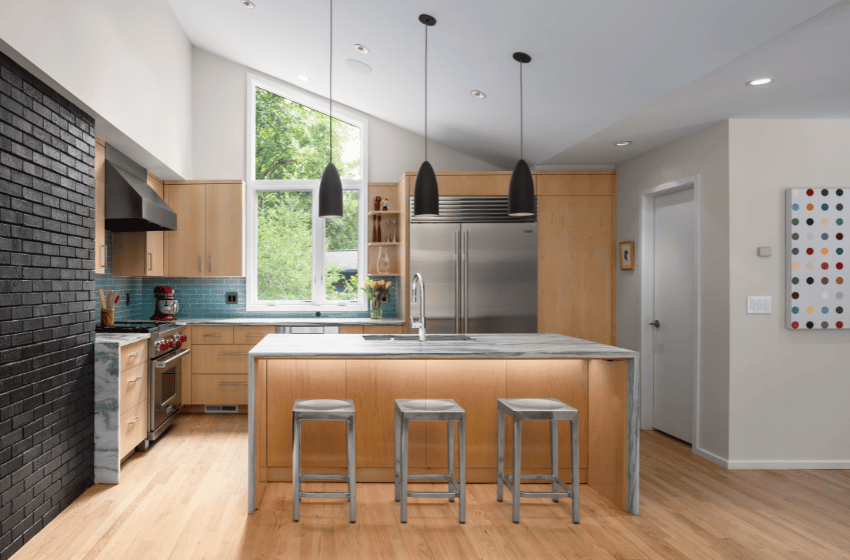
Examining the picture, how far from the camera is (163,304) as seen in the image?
203 inches

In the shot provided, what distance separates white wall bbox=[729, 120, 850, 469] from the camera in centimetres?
362

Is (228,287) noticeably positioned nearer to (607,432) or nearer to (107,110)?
(107,110)

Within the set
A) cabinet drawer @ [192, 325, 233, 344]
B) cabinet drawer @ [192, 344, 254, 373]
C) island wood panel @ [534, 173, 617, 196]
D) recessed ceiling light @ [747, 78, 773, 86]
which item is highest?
recessed ceiling light @ [747, 78, 773, 86]

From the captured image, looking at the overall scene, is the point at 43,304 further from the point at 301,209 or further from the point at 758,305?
the point at 758,305

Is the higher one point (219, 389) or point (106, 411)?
point (106, 411)

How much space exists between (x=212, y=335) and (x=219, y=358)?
0.79 ft

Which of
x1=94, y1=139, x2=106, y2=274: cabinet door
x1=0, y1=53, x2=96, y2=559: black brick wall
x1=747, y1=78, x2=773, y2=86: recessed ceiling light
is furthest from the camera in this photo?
x1=94, y1=139, x2=106, y2=274: cabinet door

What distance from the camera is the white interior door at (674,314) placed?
4.18m

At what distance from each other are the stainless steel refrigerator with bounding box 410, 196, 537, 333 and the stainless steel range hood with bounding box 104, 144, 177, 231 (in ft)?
7.61

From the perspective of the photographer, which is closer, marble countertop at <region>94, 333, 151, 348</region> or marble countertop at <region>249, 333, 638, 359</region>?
marble countertop at <region>249, 333, 638, 359</region>

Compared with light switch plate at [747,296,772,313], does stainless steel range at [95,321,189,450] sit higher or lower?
lower

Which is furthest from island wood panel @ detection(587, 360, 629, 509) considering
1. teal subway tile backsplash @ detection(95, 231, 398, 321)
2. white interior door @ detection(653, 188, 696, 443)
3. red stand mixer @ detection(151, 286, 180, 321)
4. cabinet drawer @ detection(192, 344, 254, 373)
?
red stand mixer @ detection(151, 286, 180, 321)

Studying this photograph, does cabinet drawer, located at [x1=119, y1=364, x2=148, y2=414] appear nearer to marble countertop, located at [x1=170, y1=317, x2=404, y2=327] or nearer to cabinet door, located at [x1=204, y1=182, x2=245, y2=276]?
marble countertop, located at [x1=170, y1=317, x2=404, y2=327]

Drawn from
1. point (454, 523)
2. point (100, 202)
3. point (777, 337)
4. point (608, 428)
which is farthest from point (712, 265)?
point (100, 202)
